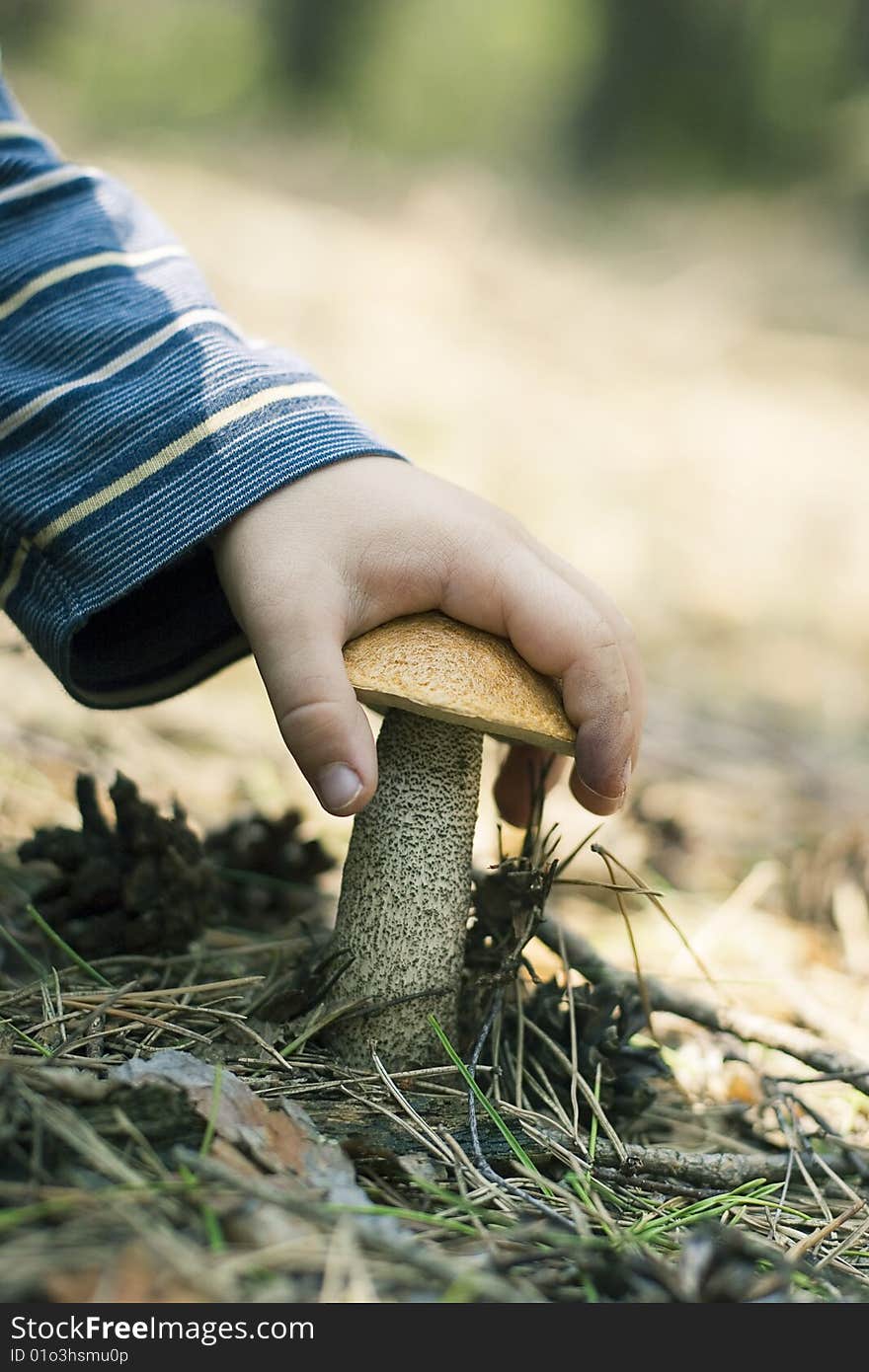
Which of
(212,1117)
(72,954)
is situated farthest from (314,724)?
(72,954)

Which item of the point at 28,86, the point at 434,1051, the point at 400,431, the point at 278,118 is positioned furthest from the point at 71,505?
the point at 278,118

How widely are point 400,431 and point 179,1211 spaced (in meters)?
4.35

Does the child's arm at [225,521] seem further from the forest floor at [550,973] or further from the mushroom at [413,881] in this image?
the forest floor at [550,973]

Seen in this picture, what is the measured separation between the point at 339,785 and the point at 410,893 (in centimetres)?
25

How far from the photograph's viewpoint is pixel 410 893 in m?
1.40

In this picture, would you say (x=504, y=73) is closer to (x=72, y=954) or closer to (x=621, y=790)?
(x=621, y=790)

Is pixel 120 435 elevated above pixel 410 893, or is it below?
above

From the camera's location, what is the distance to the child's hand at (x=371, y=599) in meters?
1.23

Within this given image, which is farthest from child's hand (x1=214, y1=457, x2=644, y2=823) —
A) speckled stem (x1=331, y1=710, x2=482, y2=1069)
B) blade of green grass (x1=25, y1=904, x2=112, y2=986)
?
blade of green grass (x1=25, y1=904, x2=112, y2=986)

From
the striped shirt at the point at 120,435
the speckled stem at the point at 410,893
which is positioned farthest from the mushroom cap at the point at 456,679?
the striped shirt at the point at 120,435

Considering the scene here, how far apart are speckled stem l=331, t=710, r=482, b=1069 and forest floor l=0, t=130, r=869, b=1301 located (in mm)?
70

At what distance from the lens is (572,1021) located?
1449 mm

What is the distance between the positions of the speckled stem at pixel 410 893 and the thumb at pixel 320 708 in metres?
0.17

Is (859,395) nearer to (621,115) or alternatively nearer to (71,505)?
(621,115)
